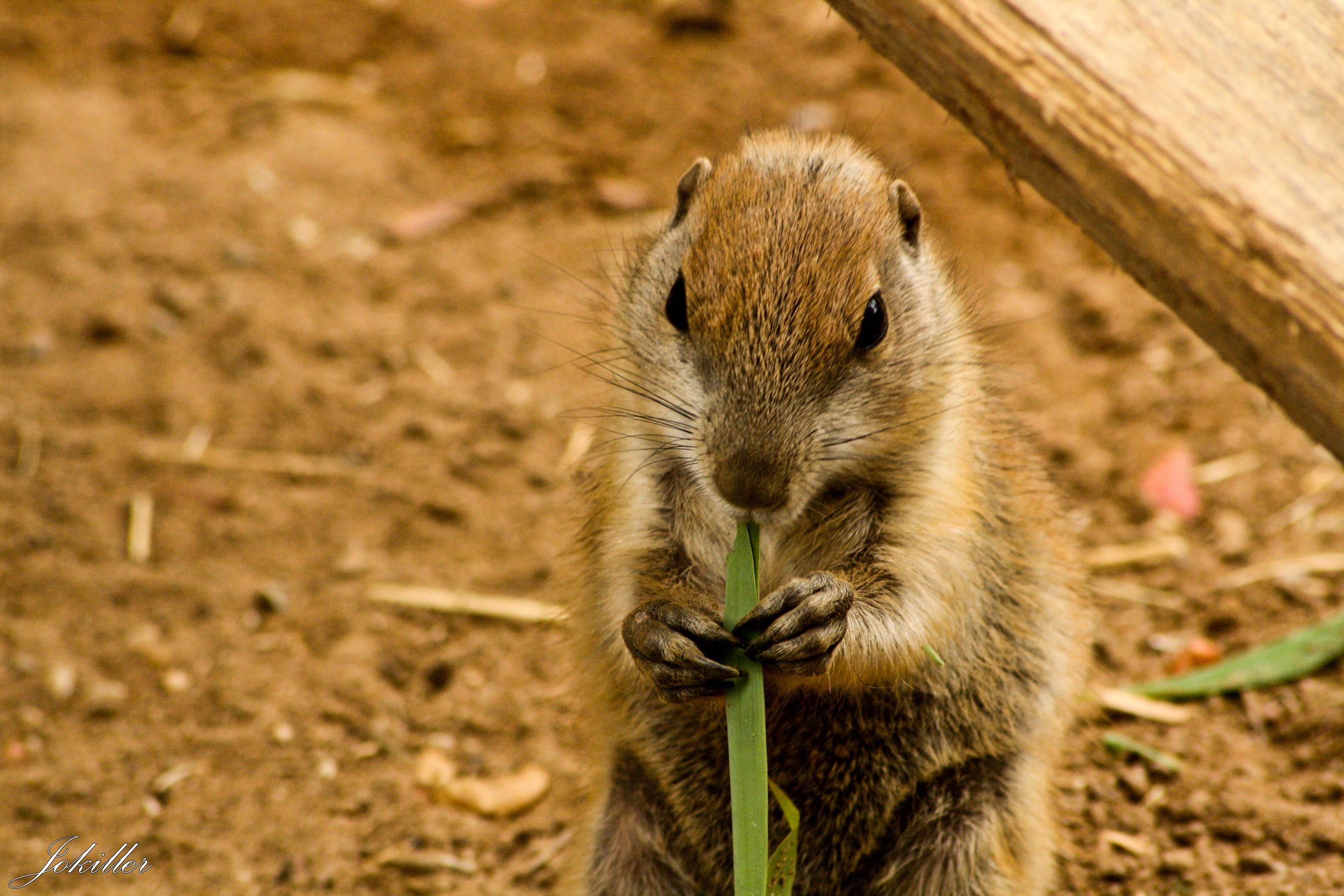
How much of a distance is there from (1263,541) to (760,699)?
304 centimetres

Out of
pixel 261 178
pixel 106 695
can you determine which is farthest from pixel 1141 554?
pixel 261 178

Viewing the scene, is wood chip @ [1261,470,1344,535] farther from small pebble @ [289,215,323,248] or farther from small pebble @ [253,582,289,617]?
small pebble @ [289,215,323,248]

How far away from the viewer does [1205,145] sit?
240 centimetres

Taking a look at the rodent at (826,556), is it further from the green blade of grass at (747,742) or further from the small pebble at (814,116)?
the small pebble at (814,116)

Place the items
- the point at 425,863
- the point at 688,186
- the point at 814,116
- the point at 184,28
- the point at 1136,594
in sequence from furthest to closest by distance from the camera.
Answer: the point at 184,28 < the point at 814,116 < the point at 1136,594 < the point at 425,863 < the point at 688,186

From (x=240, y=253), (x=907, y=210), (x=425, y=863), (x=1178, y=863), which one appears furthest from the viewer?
(x=240, y=253)

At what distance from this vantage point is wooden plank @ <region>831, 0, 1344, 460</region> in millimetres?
2330

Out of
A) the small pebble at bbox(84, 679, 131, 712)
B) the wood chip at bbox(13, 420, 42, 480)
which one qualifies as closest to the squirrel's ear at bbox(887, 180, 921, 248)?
the small pebble at bbox(84, 679, 131, 712)

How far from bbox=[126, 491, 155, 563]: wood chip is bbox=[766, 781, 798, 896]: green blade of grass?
10.1 feet

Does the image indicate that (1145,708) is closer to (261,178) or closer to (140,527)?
(140,527)

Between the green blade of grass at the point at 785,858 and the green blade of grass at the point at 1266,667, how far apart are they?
2002 mm

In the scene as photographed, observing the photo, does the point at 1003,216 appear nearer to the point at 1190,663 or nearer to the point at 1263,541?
the point at 1263,541
